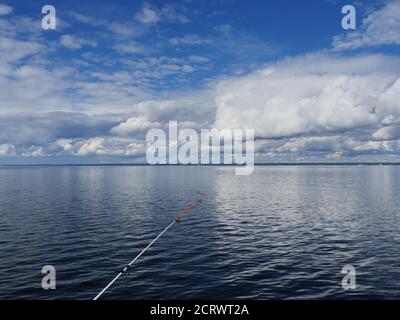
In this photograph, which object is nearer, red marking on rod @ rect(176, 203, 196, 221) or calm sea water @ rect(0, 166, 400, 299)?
calm sea water @ rect(0, 166, 400, 299)

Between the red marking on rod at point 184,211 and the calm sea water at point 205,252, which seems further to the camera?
the red marking on rod at point 184,211

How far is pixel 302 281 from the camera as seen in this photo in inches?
1496

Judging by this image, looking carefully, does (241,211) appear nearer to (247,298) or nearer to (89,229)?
(89,229)

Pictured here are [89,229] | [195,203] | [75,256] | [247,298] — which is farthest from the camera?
[195,203]

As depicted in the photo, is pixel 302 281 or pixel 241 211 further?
pixel 241 211

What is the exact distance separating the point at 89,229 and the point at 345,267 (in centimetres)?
4671

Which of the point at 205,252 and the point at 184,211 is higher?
the point at 184,211

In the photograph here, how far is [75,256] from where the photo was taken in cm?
4781

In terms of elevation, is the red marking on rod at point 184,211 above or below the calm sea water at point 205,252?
above

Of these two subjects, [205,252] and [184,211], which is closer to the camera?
[205,252]

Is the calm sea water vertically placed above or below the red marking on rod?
below
